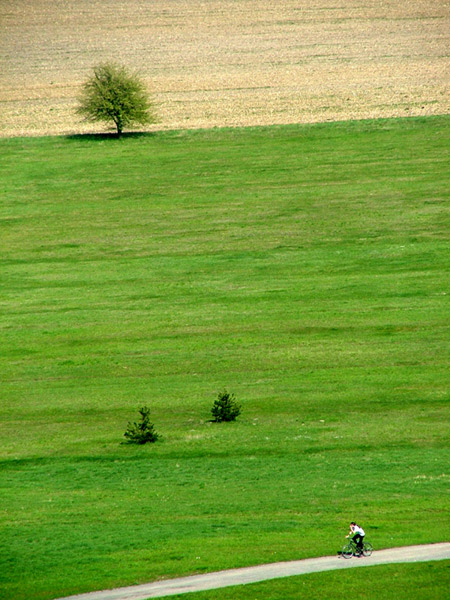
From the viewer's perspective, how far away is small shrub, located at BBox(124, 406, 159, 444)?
40125mm

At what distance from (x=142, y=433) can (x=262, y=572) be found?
10984 millimetres

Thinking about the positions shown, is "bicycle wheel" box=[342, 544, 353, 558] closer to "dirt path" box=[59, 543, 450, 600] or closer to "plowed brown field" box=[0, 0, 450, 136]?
"dirt path" box=[59, 543, 450, 600]

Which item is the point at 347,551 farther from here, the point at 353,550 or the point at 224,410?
the point at 224,410

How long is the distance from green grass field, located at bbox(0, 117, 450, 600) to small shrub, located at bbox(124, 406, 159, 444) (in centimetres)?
73

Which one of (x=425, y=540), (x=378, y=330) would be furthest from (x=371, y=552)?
(x=378, y=330)

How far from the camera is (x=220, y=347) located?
5062 centimetres

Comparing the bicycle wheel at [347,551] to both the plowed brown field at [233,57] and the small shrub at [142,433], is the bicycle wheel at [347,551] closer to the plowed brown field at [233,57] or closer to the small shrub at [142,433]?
the small shrub at [142,433]

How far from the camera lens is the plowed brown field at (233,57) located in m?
95.0

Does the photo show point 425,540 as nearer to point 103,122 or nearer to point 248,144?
point 248,144

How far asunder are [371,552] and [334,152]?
2196 inches

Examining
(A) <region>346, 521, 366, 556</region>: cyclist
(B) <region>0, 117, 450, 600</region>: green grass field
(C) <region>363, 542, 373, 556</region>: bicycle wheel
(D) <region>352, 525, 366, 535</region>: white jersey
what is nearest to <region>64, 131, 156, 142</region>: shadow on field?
(B) <region>0, 117, 450, 600</region>: green grass field

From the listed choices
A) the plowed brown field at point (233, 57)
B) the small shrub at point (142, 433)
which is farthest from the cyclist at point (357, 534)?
the plowed brown field at point (233, 57)

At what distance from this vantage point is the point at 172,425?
4231 centimetres

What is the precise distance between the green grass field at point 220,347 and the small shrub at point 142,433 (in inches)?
28.6
